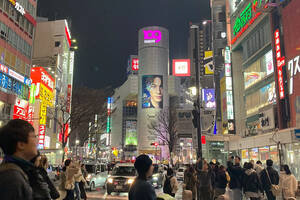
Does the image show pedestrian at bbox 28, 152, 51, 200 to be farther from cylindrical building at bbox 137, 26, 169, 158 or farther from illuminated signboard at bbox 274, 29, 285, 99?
cylindrical building at bbox 137, 26, 169, 158

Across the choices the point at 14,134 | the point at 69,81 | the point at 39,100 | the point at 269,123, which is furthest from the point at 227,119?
the point at 14,134

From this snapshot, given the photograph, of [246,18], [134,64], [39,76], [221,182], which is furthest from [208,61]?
[134,64]

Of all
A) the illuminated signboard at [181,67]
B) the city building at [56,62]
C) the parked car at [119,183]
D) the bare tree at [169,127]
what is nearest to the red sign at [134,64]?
the illuminated signboard at [181,67]

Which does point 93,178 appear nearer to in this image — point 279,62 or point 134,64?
point 279,62

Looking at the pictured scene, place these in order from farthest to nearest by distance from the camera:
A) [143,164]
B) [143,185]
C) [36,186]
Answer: [143,164], [143,185], [36,186]

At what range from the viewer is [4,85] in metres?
33.3

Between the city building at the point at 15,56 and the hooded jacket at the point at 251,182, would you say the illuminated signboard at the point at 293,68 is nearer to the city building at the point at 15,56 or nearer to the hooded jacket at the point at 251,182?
the hooded jacket at the point at 251,182

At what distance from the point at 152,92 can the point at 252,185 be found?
97801mm

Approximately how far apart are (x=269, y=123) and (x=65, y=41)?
51927mm

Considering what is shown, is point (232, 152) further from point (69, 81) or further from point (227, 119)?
point (69, 81)

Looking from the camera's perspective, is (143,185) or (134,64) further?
(134,64)

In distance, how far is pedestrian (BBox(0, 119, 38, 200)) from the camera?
6.59 ft

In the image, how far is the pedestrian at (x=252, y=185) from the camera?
10031mm

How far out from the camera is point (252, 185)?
1006 centimetres
